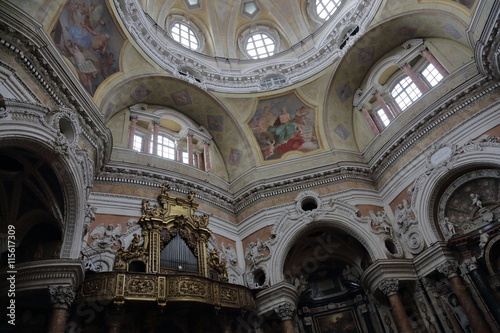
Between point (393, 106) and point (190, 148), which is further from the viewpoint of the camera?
point (190, 148)

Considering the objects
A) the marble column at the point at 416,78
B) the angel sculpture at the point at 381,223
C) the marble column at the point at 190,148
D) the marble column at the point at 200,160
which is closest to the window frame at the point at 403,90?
the marble column at the point at 416,78

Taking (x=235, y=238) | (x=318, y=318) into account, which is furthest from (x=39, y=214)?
(x=318, y=318)

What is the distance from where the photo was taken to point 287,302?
39.6 feet

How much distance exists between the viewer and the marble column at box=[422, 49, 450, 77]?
13789 millimetres

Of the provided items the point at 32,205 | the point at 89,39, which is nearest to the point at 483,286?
the point at 32,205

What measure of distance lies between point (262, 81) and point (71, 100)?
10476mm

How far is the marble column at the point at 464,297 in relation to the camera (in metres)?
10.1

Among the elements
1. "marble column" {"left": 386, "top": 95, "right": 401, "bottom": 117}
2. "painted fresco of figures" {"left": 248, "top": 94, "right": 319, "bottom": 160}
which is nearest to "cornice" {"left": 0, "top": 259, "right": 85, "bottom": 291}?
"painted fresco of figures" {"left": 248, "top": 94, "right": 319, "bottom": 160}

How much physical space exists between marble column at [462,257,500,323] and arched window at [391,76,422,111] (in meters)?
6.86

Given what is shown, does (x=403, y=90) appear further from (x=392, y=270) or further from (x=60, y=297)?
(x=60, y=297)

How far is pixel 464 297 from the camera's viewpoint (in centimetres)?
1071

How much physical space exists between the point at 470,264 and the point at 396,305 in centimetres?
267

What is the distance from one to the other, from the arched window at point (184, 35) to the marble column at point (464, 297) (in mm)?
16311

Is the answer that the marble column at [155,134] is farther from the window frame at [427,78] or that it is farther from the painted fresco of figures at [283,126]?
the window frame at [427,78]
